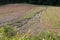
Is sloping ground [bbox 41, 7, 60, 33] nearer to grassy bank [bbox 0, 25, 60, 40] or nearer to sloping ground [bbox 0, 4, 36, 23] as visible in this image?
grassy bank [bbox 0, 25, 60, 40]

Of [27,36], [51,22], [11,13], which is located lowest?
[11,13]

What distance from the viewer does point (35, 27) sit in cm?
676

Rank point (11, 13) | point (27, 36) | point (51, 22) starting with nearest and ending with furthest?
point (27, 36) < point (51, 22) < point (11, 13)

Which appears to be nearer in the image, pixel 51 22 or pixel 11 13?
pixel 51 22

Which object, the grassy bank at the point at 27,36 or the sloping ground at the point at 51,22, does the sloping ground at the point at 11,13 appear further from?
the grassy bank at the point at 27,36

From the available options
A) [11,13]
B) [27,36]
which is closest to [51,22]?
[27,36]

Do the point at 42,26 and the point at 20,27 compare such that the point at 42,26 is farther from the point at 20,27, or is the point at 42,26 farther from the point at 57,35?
the point at 57,35

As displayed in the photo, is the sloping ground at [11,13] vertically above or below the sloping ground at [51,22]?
below

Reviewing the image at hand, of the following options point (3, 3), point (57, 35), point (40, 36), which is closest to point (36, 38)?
point (40, 36)

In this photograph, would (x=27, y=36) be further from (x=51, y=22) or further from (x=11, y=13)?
(x=11, y=13)

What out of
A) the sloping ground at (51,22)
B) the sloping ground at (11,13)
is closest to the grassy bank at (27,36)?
the sloping ground at (51,22)

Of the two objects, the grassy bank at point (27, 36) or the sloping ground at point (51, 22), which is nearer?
the grassy bank at point (27, 36)

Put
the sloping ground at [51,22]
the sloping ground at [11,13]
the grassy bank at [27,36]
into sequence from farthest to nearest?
the sloping ground at [11,13], the sloping ground at [51,22], the grassy bank at [27,36]

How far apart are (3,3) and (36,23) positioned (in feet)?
24.9
